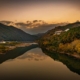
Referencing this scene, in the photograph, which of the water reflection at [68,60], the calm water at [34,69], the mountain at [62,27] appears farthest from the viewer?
the mountain at [62,27]

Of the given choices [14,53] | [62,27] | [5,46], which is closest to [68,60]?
[62,27]

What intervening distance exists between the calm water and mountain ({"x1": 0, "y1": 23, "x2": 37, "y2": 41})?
44cm

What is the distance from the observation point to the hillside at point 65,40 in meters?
6.41

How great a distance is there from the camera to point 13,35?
21.5 ft

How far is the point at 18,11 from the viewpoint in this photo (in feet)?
20.9

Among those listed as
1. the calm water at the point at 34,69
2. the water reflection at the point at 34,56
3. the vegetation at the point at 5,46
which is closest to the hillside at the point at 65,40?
the water reflection at the point at 34,56

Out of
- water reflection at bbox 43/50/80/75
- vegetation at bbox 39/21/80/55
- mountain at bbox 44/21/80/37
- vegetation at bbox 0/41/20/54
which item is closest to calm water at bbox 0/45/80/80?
water reflection at bbox 43/50/80/75

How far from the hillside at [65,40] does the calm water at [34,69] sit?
14.9 inches

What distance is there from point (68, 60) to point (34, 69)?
3.87 ft

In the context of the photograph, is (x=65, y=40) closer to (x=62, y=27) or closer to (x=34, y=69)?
(x=62, y=27)

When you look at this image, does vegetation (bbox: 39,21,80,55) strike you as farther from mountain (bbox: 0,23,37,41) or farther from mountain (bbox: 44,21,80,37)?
mountain (bbox: 0,23,37,41)

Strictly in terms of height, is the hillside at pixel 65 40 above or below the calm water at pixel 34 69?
above

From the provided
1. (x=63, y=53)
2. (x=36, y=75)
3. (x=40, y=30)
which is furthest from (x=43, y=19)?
(x=36, y=75)

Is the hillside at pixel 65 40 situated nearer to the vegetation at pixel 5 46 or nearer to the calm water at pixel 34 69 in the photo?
the calm water at pixel 34 69
